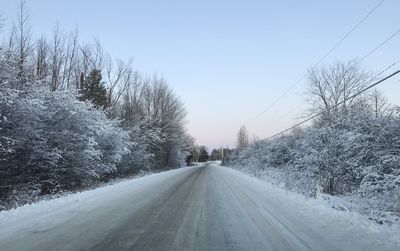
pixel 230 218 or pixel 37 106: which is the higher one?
pixel 37 106

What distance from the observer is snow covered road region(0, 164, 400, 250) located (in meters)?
7.53

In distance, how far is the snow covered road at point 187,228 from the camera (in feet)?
24.7

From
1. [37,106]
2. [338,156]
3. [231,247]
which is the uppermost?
[37,106]

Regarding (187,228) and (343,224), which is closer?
(187,228)

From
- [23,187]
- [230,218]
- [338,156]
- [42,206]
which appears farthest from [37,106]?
[338,156]

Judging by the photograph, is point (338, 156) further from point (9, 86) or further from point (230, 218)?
point (9, 86)

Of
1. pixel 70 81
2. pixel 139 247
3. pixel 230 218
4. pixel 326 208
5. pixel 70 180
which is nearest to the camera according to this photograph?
pixel 139 247

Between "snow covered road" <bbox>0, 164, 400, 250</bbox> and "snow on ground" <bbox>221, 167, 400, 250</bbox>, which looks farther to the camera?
"snow on ground" <bbox>221, 167, 400, 250</bbox>

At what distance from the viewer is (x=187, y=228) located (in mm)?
9359

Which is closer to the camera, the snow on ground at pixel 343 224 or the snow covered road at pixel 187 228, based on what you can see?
the snow covered road at pixel 187 228

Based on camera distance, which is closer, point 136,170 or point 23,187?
point 23,187

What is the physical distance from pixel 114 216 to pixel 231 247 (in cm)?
471

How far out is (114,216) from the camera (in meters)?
11.1

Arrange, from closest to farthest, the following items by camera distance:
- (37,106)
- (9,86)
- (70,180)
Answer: (9,86), (37,106), (70,180)
